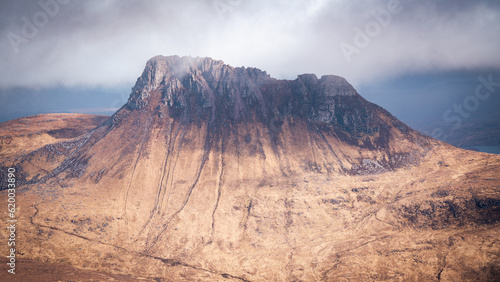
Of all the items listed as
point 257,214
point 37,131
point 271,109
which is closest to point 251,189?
point 257,214

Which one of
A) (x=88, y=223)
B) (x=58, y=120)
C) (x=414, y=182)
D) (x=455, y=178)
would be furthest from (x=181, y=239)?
(x=58, y=120)

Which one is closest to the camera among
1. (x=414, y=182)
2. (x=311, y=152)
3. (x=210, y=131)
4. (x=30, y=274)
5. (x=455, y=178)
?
(x=30, y=274)

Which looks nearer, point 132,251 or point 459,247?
point 459,247

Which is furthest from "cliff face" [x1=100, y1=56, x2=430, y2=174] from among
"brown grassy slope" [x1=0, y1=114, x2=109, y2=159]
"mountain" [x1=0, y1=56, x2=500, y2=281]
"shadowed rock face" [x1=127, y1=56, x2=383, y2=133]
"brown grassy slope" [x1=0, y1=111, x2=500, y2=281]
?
"brown grassy slope" [x1=0, y1=114, x2=109, y2=159]

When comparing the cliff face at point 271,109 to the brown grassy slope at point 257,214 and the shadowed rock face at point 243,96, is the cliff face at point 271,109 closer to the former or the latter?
the shadowed rock face at point 243,96

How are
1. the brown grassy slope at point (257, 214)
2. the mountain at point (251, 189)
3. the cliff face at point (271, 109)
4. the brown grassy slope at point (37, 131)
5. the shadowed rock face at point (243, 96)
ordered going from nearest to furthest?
the brown grassy slope at point (257, 214)
the mountain at point (251, 189)
the brown grassy slope at point (37, 131)
the cliff face at point (271, 109)
the shadowed rock face at point (243, 96)

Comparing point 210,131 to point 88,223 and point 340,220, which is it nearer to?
point 88,223

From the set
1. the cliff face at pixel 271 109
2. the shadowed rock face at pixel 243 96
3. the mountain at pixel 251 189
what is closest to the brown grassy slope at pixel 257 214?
the mountain at pixel 251 189

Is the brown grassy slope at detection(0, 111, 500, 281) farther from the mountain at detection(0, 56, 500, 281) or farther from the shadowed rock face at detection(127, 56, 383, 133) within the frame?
the shadowed rock face at detection(127, 56, 383, 133)
